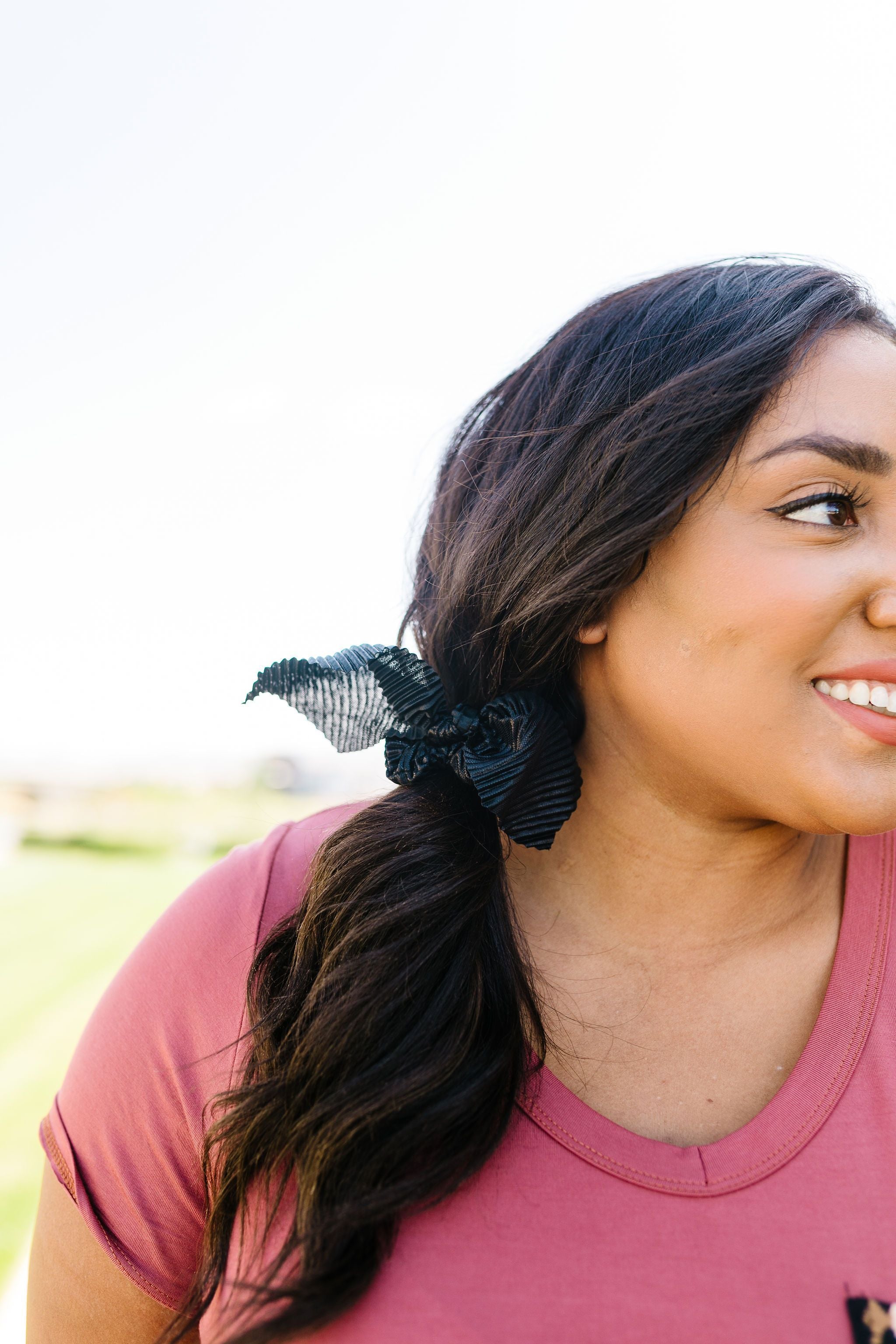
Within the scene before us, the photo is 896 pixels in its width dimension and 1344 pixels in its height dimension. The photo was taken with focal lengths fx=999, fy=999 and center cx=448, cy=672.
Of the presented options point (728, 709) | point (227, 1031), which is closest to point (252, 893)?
point (227, 1031)

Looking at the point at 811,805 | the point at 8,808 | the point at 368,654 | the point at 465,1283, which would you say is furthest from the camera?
the point at 8,808

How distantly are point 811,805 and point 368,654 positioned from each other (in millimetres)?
732

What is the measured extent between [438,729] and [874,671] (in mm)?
660

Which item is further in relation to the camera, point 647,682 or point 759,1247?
point 647,682

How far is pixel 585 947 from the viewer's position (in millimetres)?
1525

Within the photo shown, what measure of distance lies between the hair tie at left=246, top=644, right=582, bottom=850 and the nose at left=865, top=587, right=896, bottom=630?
49 centimetres

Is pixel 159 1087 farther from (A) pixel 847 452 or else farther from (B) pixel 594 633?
(A) pixel 847 452

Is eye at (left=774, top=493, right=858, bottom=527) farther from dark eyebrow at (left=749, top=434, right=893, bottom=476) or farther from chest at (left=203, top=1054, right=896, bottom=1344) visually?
chest at (left=203, top=1054, right=896, bottom=1344)

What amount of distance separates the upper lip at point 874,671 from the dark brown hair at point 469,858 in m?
0.32

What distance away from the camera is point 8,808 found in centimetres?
1845

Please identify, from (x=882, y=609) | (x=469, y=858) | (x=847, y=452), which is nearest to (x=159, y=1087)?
(x=469, y=858)

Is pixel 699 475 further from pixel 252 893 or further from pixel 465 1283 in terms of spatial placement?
pixel 465 1283

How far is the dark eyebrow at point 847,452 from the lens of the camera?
1369 millimetres

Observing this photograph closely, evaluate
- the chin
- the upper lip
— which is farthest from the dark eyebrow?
the chin
